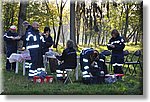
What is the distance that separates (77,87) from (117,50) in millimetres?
538

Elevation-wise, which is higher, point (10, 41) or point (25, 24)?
point (25, 24)

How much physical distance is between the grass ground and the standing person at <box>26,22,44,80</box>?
0.12m

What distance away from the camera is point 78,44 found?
12.5 feet

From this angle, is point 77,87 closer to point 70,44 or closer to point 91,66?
point 91,66

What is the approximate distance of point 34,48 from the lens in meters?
3.87

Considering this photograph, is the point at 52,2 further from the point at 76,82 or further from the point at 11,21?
the point at 76,82

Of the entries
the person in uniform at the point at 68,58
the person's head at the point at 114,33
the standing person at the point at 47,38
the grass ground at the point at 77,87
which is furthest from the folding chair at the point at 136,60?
the standing person at the point at 47,38

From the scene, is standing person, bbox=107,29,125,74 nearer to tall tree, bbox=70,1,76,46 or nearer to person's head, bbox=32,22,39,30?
tall tree, bbox=70,1,76,46

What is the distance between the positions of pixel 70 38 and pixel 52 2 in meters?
0.40

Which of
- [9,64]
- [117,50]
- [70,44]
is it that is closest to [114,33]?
[117,50]

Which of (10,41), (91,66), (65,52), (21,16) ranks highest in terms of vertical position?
(21,16)

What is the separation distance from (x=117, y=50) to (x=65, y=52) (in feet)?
1.69

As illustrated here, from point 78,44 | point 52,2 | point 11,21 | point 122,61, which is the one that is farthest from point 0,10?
point 122,61

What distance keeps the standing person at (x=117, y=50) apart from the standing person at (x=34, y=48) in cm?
69
